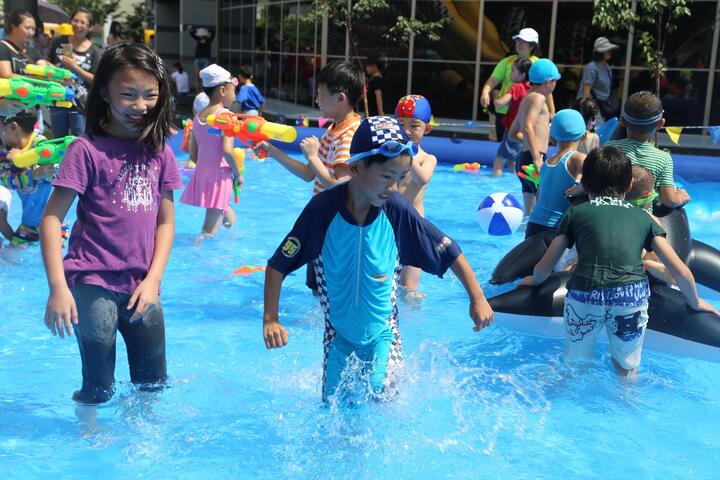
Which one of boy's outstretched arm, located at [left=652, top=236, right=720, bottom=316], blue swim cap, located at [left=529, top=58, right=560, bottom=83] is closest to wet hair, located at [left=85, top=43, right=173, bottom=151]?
boy's outstretched arm, located at [left=652, top=236, right=720, bottom=316]

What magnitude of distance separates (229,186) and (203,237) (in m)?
0.63

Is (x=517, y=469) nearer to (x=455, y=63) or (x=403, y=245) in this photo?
(x=403, y=245)

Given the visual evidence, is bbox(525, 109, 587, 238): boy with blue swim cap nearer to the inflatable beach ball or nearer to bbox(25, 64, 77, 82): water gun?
the inflatable beach ball

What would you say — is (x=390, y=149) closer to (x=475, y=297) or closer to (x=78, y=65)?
(x=475, y=297)

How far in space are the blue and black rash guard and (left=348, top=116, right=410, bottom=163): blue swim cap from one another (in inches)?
8.3

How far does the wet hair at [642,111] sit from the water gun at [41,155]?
364cm

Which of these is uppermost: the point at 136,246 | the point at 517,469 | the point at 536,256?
the point at 136,246

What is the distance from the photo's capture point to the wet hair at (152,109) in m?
3.02

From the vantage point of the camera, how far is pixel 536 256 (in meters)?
5.59

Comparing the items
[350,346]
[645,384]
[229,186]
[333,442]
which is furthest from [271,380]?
[229,186]

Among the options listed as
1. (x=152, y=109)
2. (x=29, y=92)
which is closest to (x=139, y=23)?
(x=29, y=92)

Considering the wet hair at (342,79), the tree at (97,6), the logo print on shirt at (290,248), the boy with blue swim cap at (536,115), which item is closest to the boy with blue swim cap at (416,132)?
the wet hair at (342,79)

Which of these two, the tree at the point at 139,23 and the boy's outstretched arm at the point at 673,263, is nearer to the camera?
the boy's outstretched arm at the point at 673,263

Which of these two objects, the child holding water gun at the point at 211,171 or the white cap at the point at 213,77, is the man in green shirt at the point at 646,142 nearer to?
the white cap at the point at 213,77
